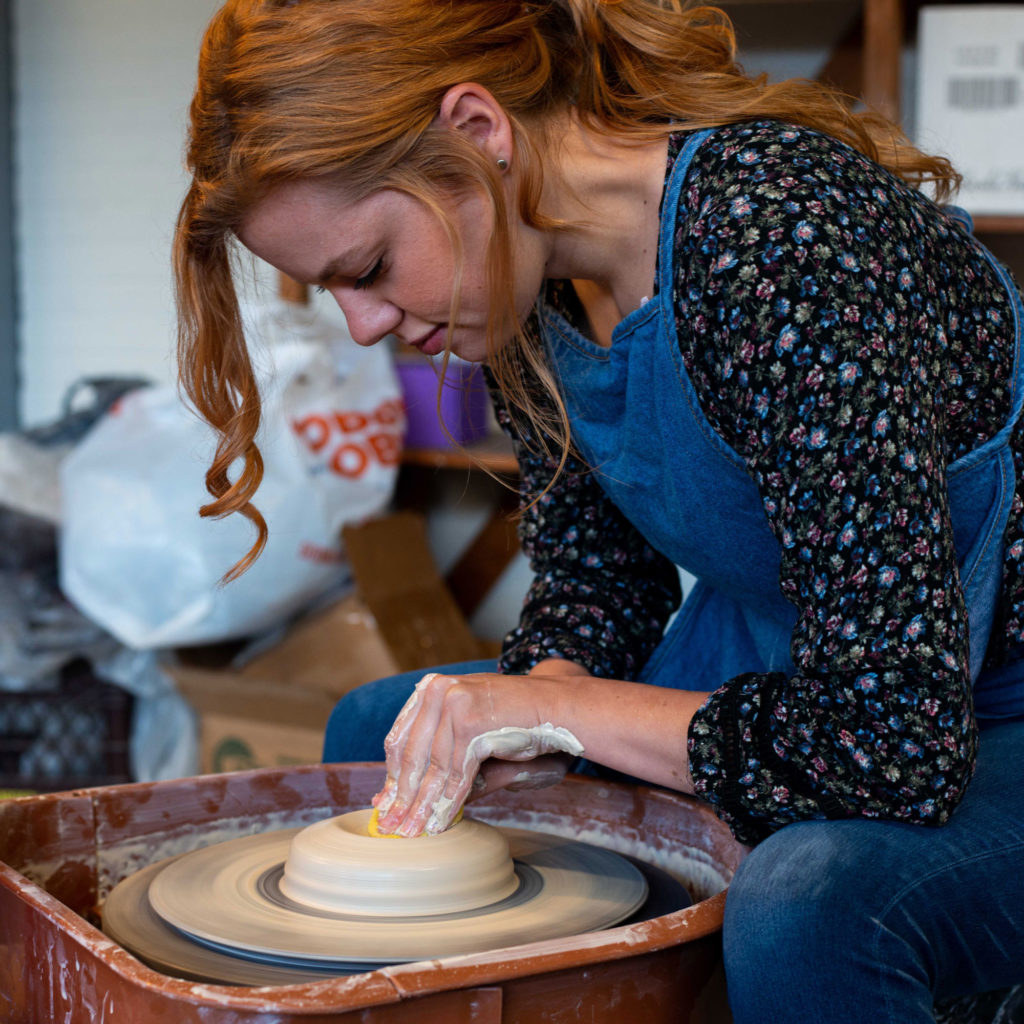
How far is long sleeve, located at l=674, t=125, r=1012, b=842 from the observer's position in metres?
0.81

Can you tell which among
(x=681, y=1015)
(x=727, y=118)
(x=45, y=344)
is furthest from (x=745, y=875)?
(x=45, y=344)

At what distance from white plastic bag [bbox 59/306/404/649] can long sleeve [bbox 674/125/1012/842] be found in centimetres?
132

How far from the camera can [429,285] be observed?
974mm

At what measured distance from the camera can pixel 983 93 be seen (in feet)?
6.26

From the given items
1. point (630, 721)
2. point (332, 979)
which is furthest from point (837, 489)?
point (332, 979)

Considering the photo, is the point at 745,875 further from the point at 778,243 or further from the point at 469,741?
the point at 778,243

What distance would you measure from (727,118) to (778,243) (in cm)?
19

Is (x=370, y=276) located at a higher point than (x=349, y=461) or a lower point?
higher

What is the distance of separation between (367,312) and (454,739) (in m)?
0.35

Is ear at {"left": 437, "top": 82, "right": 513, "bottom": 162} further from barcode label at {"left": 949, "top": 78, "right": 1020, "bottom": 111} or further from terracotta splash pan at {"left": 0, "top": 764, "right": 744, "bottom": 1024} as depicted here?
barcode label at {"left": 949, "top": 78, "right": 1020, "bottom": 111}

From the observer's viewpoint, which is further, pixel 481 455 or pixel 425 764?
pixel 481 455

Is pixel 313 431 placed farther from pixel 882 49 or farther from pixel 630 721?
pixel 630 721

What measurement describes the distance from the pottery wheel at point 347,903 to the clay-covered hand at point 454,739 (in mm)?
28

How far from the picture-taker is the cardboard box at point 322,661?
216 centimetres
